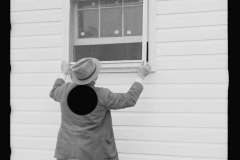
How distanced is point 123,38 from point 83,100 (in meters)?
0.93

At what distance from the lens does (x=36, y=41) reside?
409 cm

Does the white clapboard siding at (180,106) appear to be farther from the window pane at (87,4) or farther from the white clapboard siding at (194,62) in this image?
the window pane at (87,4)

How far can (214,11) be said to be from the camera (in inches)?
137

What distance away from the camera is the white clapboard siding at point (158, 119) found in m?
3.48

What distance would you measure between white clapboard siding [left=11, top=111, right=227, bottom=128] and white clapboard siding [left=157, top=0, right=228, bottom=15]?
1036 mm

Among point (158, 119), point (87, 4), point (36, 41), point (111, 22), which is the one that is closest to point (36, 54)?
point (36, 41)

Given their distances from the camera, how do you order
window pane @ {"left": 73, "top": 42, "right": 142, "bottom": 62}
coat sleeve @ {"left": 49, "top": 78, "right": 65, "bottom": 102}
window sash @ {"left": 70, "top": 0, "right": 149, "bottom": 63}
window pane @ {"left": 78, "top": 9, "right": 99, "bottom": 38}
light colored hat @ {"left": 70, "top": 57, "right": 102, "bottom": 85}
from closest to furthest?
light colored hat @ {"left": 70, "top": 57, "right": 102, "bottom": 85}, coat sleeve @ {"left": 49, "top": 78, "right": 65, "bottom": 102}, window sash @ {"left": 70, "top": 0, "right": 149, "bottom": 63}, window pane @ {"left": 73, "top": 42, "right": 142, "bottom": 62}, window pane @ {"left": 78, "top": 9, "right": 99, "bottom": 38}

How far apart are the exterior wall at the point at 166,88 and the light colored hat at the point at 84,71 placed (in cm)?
65

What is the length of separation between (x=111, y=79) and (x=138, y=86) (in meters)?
0.60

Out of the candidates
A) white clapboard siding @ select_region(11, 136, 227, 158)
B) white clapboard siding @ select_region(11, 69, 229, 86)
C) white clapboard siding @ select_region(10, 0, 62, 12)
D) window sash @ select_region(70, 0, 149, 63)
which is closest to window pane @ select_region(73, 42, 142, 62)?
window sash @ select_region(70, 0, 149, 63)

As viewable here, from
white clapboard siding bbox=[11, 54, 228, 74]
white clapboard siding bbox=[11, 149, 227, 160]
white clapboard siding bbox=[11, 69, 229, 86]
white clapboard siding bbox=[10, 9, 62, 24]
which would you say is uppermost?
white clapboard siding bbox=[10, 9, 62, 24]

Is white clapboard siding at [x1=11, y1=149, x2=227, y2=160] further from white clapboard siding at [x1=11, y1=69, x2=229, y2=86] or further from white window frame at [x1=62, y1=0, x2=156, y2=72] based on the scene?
white window frame at [x1=62, y1=0, x2=156, y2=72]

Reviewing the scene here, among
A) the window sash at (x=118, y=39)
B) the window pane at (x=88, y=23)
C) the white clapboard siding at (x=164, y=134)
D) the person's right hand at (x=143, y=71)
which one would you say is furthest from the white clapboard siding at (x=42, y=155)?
the window pane at (x=88, y=23)

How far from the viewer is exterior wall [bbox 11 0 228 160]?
3.48 m
